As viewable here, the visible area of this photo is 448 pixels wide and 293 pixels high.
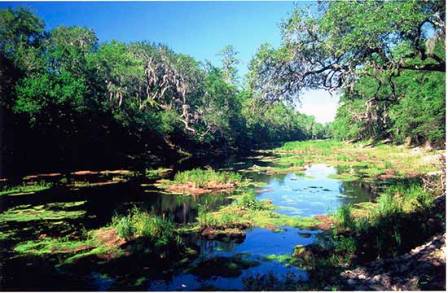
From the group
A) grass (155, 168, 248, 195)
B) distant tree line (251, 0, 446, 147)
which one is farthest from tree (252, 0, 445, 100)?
grass (155, 168, 248, 195)

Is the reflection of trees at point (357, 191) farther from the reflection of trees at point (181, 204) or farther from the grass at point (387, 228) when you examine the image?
the reflection of trees at point (181, 204)

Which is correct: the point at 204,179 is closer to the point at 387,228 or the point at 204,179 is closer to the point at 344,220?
the point at 344,220

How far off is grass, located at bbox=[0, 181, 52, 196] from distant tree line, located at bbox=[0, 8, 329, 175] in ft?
27.2

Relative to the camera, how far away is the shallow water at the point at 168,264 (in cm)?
1319

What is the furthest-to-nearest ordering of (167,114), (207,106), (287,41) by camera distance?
1. (207,106)
2. (167,114)
3. (287,41)

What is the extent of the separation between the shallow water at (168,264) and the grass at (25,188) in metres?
1.77

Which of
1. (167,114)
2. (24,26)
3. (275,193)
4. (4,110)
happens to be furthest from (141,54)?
(275,193)

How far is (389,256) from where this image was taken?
13398 millimetres

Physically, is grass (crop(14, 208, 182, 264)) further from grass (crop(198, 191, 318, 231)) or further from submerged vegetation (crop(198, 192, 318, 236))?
grass (crop(198, 191, 318, 231))

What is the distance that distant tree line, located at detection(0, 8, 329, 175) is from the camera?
131 ft

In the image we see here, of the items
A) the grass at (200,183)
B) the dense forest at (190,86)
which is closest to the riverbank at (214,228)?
the grass at (200,183)

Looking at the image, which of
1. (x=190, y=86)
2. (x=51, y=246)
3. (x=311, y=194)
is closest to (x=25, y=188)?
(x=51, y=246)

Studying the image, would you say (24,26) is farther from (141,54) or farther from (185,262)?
(185,262)

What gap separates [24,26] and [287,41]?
2015 inches
